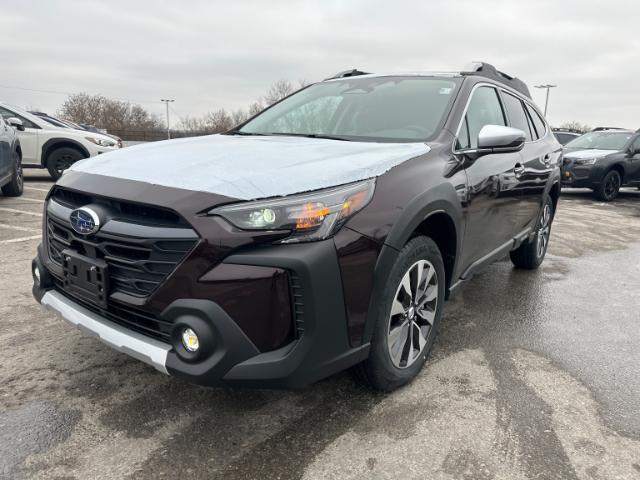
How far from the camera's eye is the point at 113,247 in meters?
2.05

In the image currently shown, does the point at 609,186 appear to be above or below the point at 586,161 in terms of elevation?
below

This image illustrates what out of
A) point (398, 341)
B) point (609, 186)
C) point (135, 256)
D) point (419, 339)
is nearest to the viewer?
point (135, 256)

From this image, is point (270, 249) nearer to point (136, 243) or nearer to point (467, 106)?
point (136, 243)

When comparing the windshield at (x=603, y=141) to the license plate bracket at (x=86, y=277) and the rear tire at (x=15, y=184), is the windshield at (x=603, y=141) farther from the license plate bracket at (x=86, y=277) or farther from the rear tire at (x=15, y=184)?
the license plate bracket at (x=86, y=277)

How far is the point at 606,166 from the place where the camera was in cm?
1184

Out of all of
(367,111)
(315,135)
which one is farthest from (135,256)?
(367,111)

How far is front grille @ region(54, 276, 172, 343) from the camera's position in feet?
6.55

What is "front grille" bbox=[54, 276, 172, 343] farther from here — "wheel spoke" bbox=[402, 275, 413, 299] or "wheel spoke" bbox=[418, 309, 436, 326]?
"wheel spoke" bbox=[418, 309, 436, 326]

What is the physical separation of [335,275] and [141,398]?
4.02 feet

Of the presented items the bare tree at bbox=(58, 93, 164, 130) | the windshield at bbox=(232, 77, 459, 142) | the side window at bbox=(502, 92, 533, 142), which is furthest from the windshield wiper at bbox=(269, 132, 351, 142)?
the bare tree at bbox=(58, 93, 164, 130)

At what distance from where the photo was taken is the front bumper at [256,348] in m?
1.86

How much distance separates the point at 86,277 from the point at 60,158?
9.55 m

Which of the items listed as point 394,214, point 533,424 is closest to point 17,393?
point 394,214

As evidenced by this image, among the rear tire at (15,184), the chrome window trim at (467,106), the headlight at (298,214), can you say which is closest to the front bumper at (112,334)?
the headlight at (298,214)
